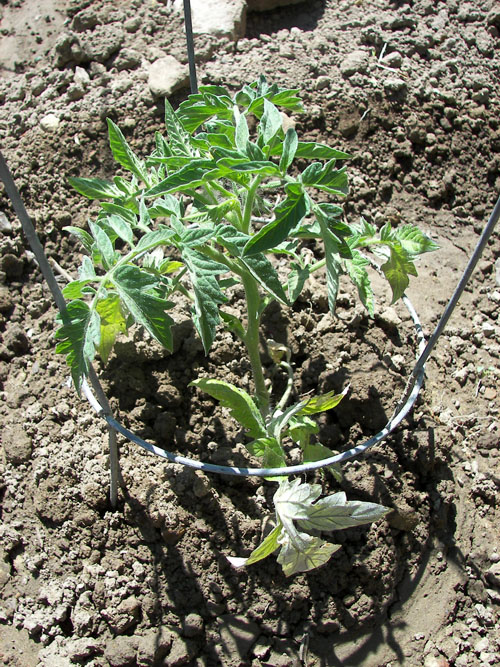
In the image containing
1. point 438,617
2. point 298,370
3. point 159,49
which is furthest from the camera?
point 159,49

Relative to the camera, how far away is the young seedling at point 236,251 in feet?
4.71

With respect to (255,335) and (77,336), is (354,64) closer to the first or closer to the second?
(255,335)

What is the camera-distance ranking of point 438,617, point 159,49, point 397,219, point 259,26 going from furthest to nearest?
point 259,26, point 159,49, point 397,219, point 438,617

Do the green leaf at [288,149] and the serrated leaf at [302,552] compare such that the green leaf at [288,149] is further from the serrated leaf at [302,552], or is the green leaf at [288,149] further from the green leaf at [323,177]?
the serrated leaf at [302,552]

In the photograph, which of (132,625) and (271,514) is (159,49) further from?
(132,625)

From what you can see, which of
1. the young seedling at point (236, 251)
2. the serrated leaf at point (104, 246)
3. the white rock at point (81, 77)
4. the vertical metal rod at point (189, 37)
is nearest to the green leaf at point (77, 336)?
the young seedling at point (236, 251)

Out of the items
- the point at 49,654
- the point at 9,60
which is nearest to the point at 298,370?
the point at 49,654

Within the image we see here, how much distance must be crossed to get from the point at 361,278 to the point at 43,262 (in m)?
0.83

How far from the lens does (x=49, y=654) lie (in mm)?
1819

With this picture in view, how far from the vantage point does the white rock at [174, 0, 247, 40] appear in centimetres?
322

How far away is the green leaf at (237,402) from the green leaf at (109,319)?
0.28 meters

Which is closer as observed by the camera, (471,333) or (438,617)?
(438,617)

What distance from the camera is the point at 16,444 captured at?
216 cm

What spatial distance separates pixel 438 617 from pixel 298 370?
35.3 inches
